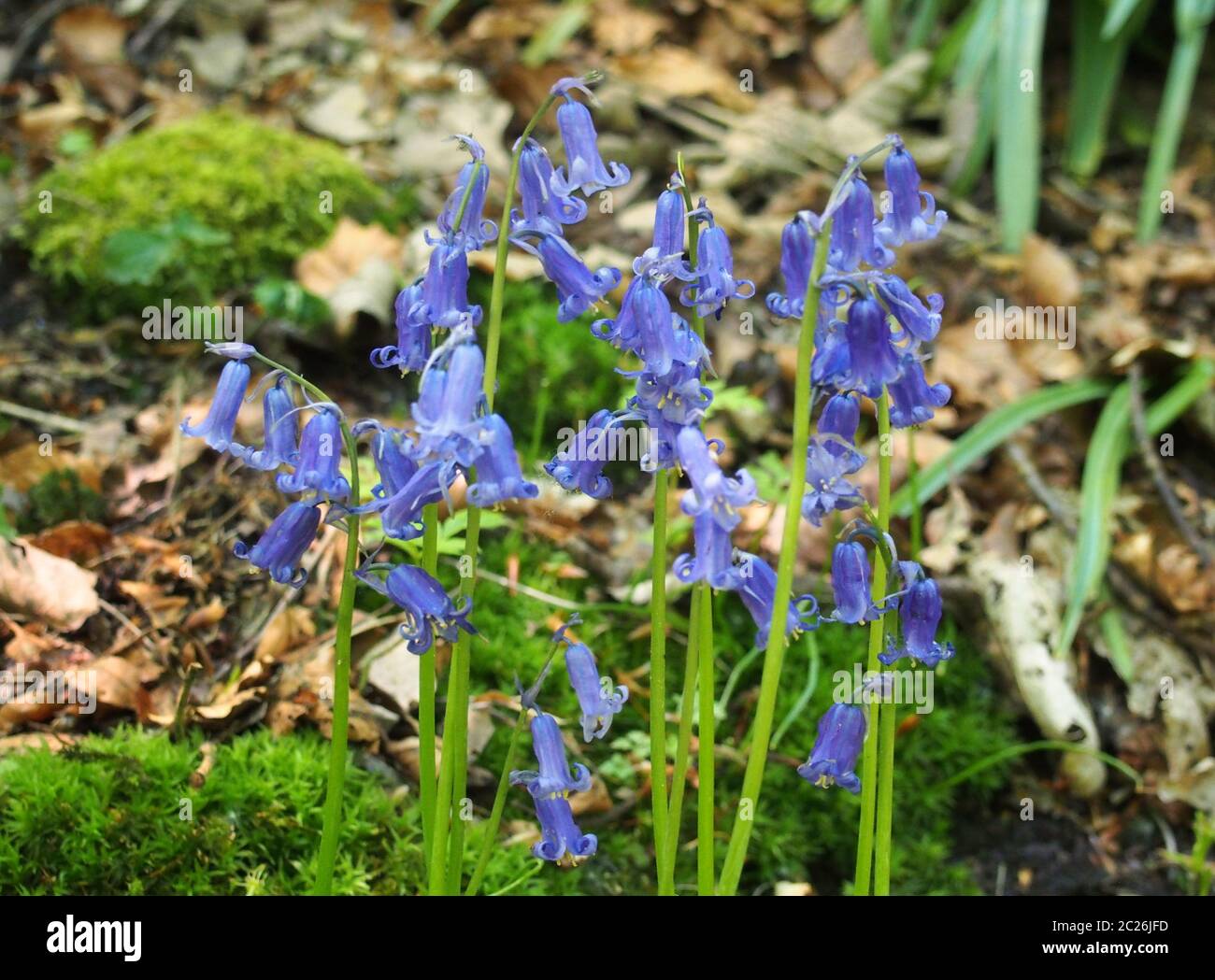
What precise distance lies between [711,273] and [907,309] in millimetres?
347

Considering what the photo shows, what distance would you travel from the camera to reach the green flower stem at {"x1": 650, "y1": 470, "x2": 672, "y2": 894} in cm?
222

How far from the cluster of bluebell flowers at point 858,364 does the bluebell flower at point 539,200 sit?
1.29 ft

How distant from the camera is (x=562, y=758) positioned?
88.3 inches

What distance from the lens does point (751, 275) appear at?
5.23 metres

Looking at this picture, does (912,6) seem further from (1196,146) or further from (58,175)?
(58,175)

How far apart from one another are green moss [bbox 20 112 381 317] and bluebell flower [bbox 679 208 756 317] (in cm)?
282

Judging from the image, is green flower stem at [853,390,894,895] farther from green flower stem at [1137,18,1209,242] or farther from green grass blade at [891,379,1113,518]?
green flower stem at [1137,18,1209,242]

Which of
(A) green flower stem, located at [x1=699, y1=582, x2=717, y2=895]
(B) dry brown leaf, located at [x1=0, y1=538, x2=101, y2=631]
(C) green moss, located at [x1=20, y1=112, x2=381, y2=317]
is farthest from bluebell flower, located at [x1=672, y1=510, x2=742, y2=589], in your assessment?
(C) green moss, located at [x1=20, y1=112, x2=381, y2=317]

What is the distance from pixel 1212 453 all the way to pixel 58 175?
15.1 feet

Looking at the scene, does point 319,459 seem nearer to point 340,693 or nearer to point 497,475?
point 497,475

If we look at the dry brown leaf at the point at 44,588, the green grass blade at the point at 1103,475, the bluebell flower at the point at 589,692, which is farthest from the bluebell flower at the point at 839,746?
the dry brown leaf at the point at 44,588

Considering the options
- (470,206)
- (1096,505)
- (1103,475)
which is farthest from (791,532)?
(1103,475)

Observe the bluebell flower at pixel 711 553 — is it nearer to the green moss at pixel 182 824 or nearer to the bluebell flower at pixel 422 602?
the bluebell flower at pixel 422 602
